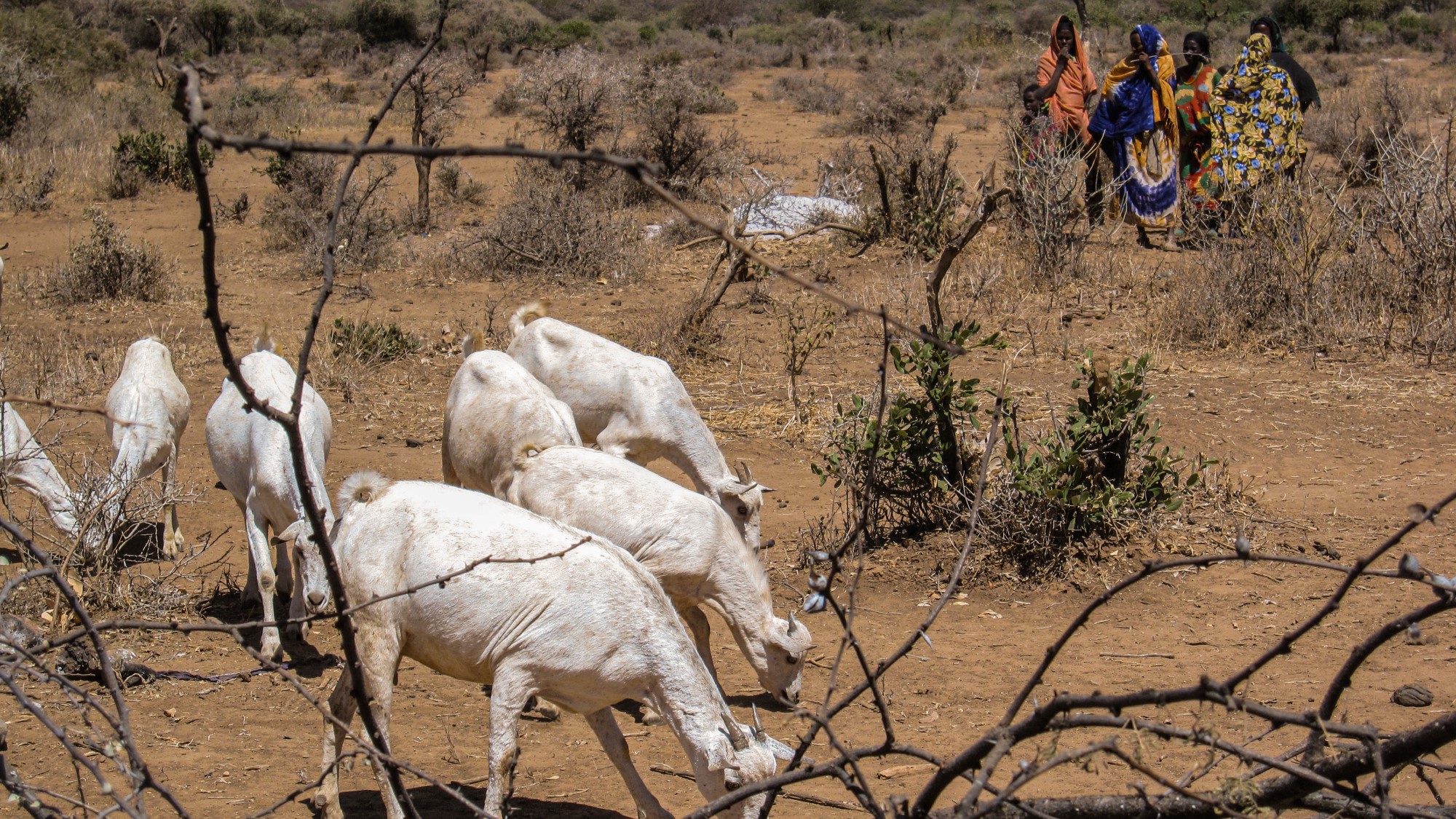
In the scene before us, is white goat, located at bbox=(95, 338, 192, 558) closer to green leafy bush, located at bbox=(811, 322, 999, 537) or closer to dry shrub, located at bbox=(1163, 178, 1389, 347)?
green leafy bush, located at bbox=(811, 322, 999, 537)

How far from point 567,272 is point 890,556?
658cm

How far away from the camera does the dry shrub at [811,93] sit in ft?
82.0

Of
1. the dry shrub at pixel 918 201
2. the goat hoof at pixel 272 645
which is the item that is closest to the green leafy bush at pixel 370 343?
the goat hoof at pixel 272 645

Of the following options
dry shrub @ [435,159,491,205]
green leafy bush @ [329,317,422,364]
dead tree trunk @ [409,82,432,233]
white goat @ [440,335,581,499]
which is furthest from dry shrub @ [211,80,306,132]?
white goat @ [440,335,581,499]

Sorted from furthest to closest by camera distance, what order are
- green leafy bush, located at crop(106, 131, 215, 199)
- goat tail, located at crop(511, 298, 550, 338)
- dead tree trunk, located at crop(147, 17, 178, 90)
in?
green leafy bush, located at crop(106, 131, 215, 199), goat tail, located at crop(511, 298, 550, 338), dead tree trunk, located at crop(147, 17, 178, 90)

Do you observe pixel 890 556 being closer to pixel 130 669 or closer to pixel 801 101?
pixel 130 669

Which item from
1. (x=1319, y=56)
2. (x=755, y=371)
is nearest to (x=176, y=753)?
(x=755, y=371)

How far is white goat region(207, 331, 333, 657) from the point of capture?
219 inches

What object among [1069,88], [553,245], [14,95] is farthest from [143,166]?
[1069,88]

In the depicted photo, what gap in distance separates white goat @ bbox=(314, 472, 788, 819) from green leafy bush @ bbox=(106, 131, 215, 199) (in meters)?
14.8

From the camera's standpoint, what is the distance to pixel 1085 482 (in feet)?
21.1

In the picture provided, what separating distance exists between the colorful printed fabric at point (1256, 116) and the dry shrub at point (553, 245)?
6092mm

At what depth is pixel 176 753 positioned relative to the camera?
15.4 ft

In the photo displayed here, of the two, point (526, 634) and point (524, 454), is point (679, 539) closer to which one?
point (524, 454)
